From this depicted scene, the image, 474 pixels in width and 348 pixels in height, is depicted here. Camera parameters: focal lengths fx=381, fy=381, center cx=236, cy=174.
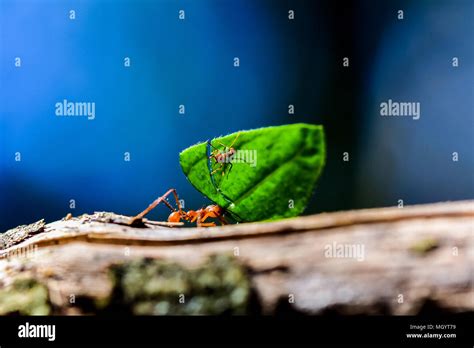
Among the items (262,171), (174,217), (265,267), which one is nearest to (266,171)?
(262,171)

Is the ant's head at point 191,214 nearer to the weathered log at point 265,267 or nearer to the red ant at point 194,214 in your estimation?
the red ant at point 194,214

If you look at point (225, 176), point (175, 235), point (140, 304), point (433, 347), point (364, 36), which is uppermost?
point (364, 36)

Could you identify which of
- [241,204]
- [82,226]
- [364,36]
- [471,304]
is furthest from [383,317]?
[364,36]

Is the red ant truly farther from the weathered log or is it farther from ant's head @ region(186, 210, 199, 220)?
the weathered log

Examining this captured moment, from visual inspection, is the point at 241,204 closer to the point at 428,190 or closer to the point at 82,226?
the point at 82,226

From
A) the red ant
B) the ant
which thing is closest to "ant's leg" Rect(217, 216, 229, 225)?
the red ant

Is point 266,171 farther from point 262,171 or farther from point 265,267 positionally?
point 265,267
